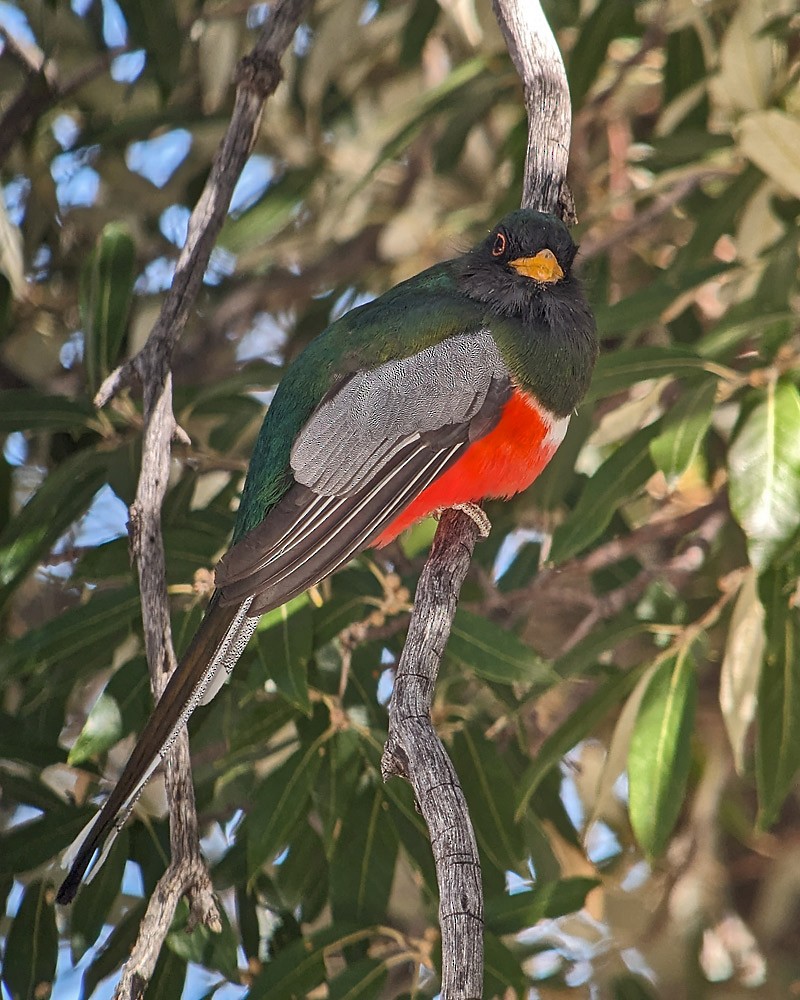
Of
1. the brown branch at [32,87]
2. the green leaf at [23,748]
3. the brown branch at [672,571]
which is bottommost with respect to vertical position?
the brown branch at [672,571]

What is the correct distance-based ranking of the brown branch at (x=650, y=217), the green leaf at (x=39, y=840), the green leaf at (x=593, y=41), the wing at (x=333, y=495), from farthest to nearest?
1. the brown branch at (x=650, y=217)
2. the green leaf at (x=593, y=41)
3. the green leaf at (x=39, y=840)
4. the wing at (x=333, y=495)

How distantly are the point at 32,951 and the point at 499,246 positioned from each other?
1889 mm

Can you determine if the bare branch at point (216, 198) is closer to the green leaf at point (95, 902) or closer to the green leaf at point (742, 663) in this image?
the green leaf at point (95, 902)

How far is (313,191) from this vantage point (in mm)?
4812

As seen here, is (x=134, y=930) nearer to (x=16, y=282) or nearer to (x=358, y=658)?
(x=358, y=658)

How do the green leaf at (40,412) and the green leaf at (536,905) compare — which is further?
the green leaf at (40,412)

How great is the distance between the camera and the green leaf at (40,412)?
11.1ft

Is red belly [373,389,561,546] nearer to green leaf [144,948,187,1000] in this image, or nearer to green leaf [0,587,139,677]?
green leaf [0,587,139,677]

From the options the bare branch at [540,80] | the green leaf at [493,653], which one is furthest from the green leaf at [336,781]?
the bare branch at [540,80]

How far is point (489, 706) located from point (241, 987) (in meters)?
1.11

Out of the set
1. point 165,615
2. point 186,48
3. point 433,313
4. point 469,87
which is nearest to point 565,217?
point 433,313

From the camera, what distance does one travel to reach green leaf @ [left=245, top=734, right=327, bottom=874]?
9.71 ft

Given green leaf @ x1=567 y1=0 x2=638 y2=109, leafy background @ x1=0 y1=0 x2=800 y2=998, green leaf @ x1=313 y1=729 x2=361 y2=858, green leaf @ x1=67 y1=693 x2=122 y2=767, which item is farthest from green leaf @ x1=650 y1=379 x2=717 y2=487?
green leaf @ x1=67 y1=693 x2=122 y2=767

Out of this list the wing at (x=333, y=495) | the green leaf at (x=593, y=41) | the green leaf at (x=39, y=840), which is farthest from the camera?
the green leaf at (x=593, y=41)
